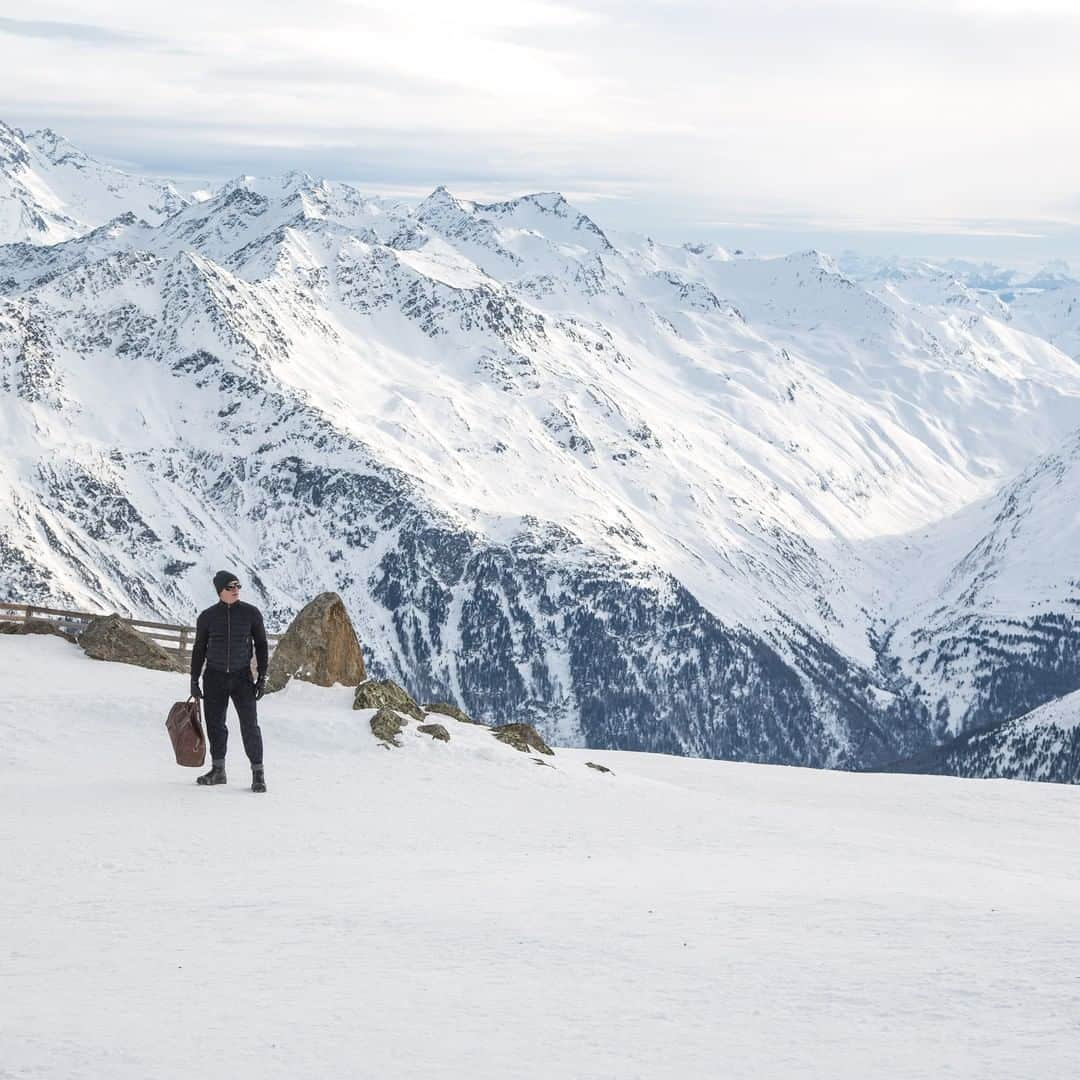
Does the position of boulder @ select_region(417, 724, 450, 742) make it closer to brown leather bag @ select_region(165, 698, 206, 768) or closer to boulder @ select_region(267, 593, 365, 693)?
boulder @ select_region(267, 593, 365, 693)

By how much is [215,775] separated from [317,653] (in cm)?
839

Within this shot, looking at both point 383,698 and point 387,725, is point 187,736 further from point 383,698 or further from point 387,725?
point 383,698

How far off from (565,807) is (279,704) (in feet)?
23.5

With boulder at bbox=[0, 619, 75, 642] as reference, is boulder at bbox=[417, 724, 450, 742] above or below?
below

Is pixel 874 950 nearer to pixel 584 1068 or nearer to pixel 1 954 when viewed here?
pixel 584 1068

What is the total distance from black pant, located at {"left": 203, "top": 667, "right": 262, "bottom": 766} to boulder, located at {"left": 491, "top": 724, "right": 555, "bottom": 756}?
7962 millimetres

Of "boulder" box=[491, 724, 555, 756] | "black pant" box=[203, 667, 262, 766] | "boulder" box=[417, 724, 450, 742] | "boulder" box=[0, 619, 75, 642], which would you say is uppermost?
"black pant" box=[203, 667, 262, 766]

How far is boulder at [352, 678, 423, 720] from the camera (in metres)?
23.8

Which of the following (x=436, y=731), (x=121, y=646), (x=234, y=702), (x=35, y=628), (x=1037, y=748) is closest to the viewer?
(x=234, y=702)

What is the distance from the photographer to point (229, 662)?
1656 centimetres

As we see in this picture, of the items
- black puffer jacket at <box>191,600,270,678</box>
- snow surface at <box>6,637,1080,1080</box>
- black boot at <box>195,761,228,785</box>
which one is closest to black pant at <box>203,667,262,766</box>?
black puffer jacket at <box>191,600,270,678</box>

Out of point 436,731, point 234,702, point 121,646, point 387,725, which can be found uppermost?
point 234,702

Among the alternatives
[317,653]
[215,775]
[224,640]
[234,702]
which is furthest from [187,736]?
[317,653]

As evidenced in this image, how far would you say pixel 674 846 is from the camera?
53.7 feet
